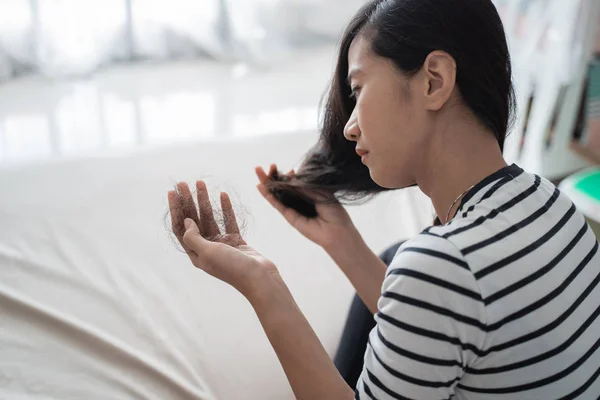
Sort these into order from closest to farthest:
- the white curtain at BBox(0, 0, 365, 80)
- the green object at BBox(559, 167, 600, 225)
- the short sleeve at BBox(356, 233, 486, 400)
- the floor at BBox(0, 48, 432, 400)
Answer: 1. the short sleeve at BBox(356, 233, 486, 400)
2. the floor at BBox(0, 48, 432, 400)
3. the green object at BBox(559, 167, 600, 225)
4. the white curtain at BBox(0, 0, 365, 80)

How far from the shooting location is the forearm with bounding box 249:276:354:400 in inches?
28.1

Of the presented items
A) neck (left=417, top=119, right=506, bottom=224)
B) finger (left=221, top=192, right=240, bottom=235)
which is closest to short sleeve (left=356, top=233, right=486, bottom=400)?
neck (left=417, top=119, right=506, bottom=224)

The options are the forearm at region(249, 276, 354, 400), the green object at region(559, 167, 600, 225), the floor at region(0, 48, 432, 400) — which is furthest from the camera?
the green object at region(559, 167, 600, 225)

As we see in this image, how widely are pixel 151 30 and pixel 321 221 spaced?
140 cm

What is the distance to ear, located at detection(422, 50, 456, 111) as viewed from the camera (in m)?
0.69

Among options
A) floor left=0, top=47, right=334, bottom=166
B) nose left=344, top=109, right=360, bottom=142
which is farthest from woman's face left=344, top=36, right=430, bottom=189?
floor left=0, top=47, right=334, bottom=166

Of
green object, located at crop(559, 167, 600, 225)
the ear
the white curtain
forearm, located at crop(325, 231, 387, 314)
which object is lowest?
green object, located at crop(559, 167, 600, 225)

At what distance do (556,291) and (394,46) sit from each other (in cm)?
31

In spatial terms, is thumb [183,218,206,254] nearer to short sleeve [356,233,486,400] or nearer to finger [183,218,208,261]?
finger [183,218,208,261]

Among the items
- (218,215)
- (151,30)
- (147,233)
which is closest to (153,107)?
(151,30)

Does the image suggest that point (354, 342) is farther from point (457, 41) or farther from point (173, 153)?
point (173, 153)

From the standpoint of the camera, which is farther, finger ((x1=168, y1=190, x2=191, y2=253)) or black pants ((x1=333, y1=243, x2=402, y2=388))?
black pants ((x1=333, y1=243, x2=402, y2=388))

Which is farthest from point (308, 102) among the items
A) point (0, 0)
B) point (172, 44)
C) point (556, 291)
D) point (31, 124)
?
point (556, 291)

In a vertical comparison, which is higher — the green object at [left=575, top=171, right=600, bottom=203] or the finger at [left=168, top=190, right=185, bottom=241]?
the finger at [left=168, top=190, right=185, bottom=241]
